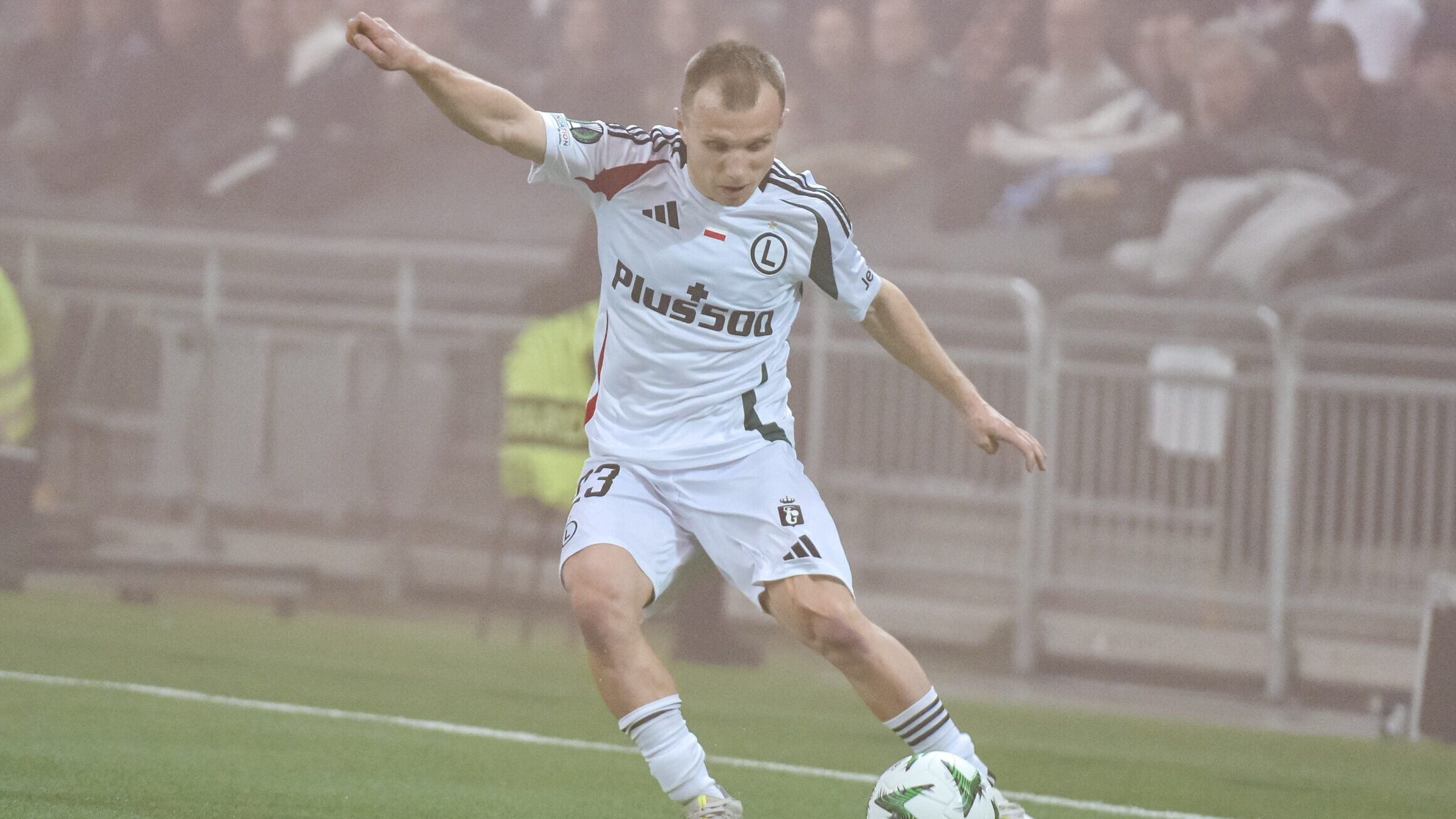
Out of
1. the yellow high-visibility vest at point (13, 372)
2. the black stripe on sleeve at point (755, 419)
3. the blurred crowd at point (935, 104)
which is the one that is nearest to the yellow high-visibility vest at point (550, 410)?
the blurred crowd at point (935, 104)

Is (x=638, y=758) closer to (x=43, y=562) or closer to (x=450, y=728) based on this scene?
(x=450, y=728)

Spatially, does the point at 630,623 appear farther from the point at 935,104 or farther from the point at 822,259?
the point at 935,104

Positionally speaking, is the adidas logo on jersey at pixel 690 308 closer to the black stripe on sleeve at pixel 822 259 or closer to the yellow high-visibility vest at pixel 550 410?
the black stripe on sleeve at pixel 822 259

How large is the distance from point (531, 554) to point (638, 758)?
4.42m

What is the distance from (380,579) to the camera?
35.4 feet

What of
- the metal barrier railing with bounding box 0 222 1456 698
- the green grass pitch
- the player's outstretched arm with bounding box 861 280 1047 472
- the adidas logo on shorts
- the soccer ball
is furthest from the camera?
the metal barrier railing with bounding box 0 222 1456 698

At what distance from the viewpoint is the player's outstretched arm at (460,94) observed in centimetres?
378

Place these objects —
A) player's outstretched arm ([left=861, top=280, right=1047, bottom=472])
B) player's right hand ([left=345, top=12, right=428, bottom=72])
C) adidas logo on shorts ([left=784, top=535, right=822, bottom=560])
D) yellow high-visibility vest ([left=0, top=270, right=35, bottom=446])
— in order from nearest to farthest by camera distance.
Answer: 1. player's right hand ([left=345, top=12, right=428, bottom=72])
2. adidas logo on shorts ([left=784, top=535, right=822, bottom=560])
3. player's outstretched arm ([left=861, top=280, right=1047, bottom=472])
4. yellow high-visibility vest ([left=0, top=270, right=35, bottom=446])

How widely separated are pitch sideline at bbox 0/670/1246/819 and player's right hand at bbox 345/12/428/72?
10.2 feet

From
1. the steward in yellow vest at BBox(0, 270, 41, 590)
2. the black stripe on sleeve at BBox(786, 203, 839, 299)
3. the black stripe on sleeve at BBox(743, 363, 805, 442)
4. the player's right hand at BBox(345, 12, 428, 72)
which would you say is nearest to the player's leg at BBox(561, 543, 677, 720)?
the black stripe on sleeve at BBox(743, 363, 805, 442)

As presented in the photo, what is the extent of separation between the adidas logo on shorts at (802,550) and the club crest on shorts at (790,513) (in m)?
0.05

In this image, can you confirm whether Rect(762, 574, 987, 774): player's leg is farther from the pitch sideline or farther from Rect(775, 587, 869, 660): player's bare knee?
the pitch sideline

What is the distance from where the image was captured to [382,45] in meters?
3.77

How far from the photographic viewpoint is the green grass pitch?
509cm
